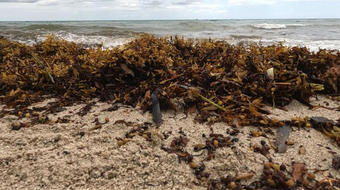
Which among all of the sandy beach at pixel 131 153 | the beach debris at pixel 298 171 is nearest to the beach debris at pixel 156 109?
the sandy beach at pixel 131 153

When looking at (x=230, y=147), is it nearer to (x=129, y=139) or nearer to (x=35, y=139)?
(x=129, y=139)

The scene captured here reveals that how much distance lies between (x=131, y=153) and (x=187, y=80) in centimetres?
101

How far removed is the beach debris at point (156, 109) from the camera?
5.83ft

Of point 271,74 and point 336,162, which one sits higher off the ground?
point 271,74

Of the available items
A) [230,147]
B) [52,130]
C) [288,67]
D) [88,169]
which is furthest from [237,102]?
[52,130]

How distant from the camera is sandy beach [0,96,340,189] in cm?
126

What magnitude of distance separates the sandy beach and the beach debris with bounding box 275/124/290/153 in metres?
0.03

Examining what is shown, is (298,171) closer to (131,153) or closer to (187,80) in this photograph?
(131,153)

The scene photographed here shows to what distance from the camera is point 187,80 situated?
7.29 ft

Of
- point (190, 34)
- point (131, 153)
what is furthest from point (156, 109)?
point (190, 34)

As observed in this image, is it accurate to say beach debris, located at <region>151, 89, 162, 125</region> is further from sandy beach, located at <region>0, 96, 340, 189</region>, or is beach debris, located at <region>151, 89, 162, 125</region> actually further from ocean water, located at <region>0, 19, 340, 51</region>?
ocean water, located at <region>0, 19, 340, 51</region>

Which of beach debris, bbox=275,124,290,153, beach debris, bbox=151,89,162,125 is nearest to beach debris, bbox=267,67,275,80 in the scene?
beach debris, bbox=275,124,290,153

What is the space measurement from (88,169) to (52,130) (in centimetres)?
58

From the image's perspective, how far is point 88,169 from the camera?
1.33 meters
